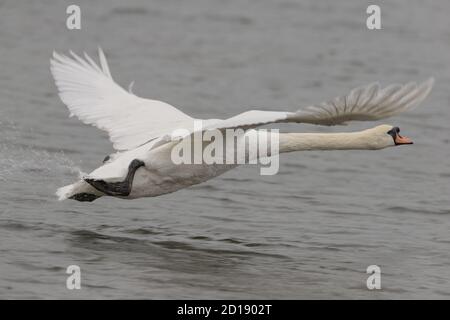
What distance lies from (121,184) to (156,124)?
0.72 meters

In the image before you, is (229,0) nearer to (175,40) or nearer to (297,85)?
(175,40)

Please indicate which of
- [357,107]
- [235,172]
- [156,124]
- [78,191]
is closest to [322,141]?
[357,107]

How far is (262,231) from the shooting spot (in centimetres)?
992

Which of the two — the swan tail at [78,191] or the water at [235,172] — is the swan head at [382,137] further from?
the swan tail at [78,191]

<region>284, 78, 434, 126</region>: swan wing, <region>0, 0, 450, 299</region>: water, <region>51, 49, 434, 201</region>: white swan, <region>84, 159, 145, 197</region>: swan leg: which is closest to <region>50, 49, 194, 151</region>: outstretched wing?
<region>51, 49, 434, 201</region>: white swan

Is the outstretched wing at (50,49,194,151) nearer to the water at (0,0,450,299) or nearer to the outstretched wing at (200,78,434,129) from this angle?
the water at (0,0,450,299)

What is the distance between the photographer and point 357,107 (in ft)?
26.0

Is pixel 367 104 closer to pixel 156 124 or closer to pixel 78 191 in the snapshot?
pixel 156 124

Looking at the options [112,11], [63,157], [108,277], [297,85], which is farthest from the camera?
[112,11]

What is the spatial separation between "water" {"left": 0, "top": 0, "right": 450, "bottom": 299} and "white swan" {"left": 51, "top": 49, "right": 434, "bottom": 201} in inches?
19.1

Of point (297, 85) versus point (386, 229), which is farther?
point (297, 85)

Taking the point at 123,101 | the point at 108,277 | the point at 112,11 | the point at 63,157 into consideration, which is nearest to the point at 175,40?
the point at 112,11

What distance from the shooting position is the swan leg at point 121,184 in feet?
29.4

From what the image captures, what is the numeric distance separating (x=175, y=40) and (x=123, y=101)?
26.7 ft
